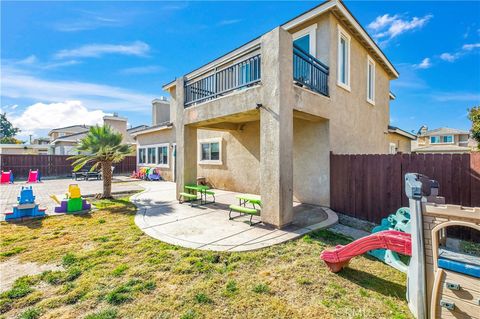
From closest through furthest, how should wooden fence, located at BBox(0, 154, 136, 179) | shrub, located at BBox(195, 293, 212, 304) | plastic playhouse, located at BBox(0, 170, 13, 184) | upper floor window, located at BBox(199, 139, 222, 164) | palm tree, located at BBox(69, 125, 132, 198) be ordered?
1. shrub, located at BBox(195, 293, 212, 304)
2. palm tree, located at BBox(69, 125, 132, 198)
3. upper floor window, located at BBox(199, 139, 222, 164)
4. plastic playhouse, located at BBox(0, 170, 13, 184)
5. wooden fence, located at BBox(0, 154, 136, 179)

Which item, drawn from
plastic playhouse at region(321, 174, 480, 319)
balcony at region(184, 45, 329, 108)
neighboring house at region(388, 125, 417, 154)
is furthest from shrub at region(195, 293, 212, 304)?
neighboring house at region(388, 125, 417, 154)

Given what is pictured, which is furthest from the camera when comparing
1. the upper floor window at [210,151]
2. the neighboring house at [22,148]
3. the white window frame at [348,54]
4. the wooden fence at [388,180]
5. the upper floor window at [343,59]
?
the neighboring house at [22,148]

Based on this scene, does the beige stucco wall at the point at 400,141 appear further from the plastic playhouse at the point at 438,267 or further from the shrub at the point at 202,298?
the shrub at the point at 202,298

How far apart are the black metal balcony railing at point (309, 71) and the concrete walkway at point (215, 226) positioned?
4.64 m

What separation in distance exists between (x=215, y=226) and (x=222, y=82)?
559cm

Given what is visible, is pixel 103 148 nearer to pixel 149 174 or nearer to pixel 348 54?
pixel 149 174

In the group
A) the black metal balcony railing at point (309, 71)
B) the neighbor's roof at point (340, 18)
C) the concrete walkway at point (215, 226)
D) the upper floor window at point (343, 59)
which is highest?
the neighbor's roof at point (340, 18)

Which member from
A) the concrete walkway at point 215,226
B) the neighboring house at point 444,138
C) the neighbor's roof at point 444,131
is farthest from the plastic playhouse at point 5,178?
the neighbor's roof at point 444,131

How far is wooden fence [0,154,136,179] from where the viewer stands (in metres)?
22.3

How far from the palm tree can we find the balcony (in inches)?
174

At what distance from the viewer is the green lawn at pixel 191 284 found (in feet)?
10.2

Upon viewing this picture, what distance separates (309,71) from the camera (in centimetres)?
785

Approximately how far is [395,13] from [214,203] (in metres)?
12.5

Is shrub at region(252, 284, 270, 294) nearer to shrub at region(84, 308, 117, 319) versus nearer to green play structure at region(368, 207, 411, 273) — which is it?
shrub at region(84, 308, 117, 319)
